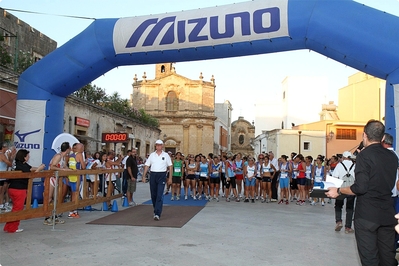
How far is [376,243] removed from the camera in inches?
158

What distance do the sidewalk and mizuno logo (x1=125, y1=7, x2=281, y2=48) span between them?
426 centimetres

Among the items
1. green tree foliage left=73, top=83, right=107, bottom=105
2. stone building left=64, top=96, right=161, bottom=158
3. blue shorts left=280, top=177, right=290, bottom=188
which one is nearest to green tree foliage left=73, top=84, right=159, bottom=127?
green tree foliage left=73, top=83, right=107, bottom=105

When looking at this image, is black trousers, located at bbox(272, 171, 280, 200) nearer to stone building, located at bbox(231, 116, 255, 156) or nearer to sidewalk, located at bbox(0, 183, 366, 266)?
sidewalk, located at bbox(0, 183, 366, 266)

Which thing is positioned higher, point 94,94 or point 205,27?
point 94,94

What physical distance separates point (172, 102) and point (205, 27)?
1928 inches

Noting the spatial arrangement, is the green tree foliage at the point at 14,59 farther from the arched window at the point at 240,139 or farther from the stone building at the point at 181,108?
the arched window at the point at 240,139

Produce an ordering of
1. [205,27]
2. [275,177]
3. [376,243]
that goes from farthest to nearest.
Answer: [275,177]
[205,27]
[376,243]

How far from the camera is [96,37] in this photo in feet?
34.3

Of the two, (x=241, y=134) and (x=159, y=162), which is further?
(x=241, y=134)

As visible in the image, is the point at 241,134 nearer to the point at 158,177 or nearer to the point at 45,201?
the point at 158,177

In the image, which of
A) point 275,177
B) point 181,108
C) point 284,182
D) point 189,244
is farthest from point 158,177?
point 181,108

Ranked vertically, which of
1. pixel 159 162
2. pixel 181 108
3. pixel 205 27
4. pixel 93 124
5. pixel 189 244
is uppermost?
pixel 181 108

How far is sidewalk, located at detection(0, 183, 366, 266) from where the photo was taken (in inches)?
225

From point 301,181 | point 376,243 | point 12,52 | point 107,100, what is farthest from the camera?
point 107,100
